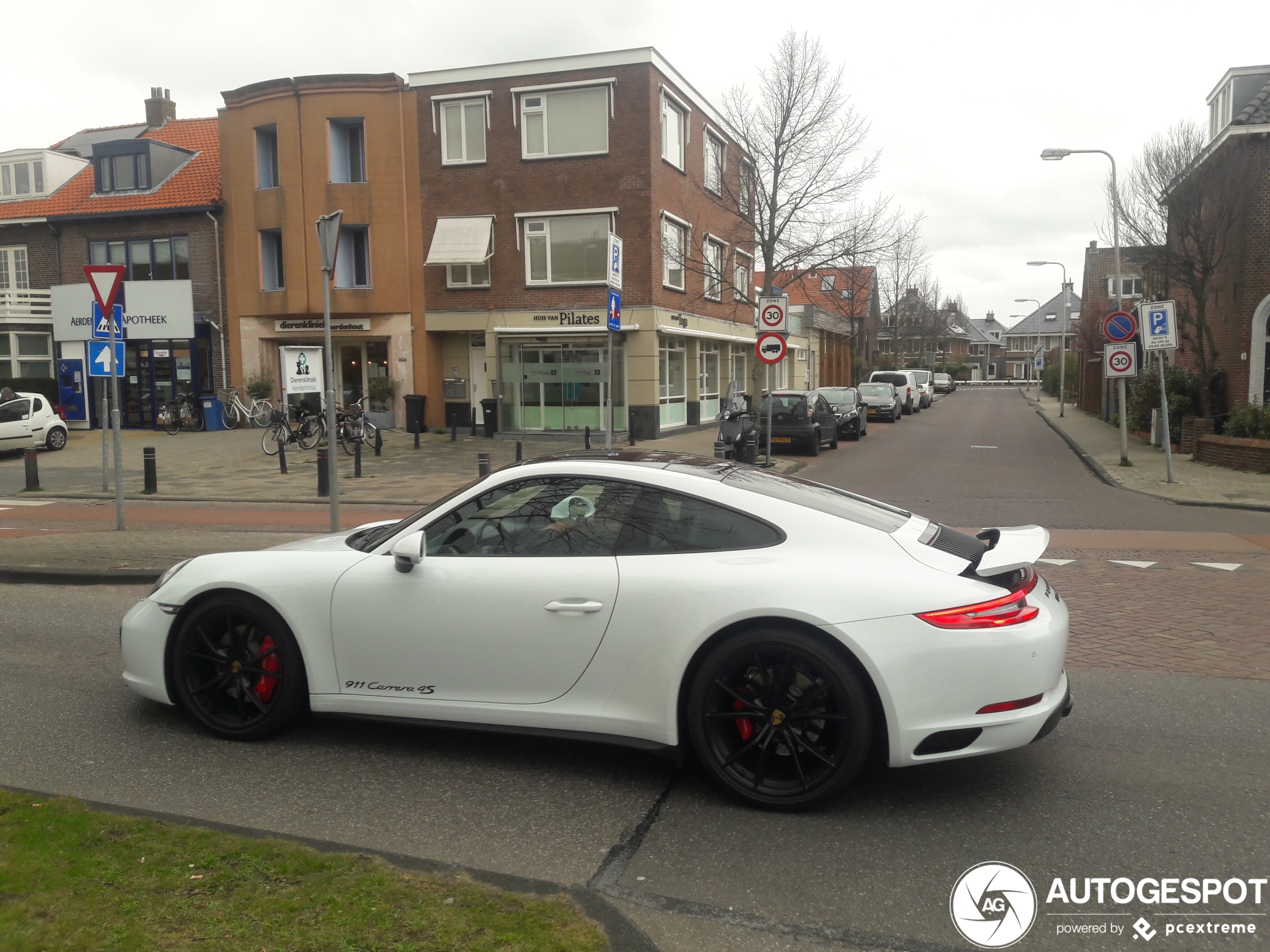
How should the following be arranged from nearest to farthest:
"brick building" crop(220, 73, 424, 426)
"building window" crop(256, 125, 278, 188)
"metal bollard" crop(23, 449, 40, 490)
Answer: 1. "metal bollard" crop(23, 449, 40, 490)
2. "brick building" crop(220, 73, 424, 426)
3. "building window" crop(256, 125, 278, 188)

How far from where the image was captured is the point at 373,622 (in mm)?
4312

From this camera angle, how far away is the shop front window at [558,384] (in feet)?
89.7

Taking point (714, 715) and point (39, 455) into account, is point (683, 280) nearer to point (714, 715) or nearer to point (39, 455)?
point (39, 455)

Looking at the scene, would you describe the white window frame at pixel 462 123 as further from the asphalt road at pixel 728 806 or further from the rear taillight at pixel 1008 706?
the rear taillight at pixel 1008 706

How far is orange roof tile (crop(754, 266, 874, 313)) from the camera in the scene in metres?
33.2

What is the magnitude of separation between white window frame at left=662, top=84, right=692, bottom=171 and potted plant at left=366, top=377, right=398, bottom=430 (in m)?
10.1

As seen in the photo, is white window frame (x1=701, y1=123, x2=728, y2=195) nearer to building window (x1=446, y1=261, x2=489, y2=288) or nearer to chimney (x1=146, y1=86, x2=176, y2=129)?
building window (x1=446, y1=261, x2=489, y2=288)

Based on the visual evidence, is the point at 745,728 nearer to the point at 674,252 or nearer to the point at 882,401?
the point at 674,252

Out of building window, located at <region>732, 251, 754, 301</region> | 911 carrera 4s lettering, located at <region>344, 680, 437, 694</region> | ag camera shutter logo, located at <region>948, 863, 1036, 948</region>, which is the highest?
building window, located at <region>732, 251, 754, 301</region>

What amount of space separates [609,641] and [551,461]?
945 mm

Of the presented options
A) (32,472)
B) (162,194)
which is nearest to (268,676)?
(32,472)

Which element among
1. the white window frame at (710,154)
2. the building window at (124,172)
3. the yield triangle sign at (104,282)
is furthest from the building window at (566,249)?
the yield triangle sign at (104,282)

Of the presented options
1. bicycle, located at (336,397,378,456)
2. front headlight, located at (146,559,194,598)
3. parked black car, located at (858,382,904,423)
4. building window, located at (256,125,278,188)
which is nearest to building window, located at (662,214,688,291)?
bicycle, located at (336,397,378,456)

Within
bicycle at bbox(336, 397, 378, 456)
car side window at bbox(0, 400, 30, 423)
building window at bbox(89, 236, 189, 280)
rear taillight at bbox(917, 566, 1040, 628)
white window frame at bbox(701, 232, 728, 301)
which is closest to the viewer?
rear taillight at bbox(917, 566, 1040, 628)
